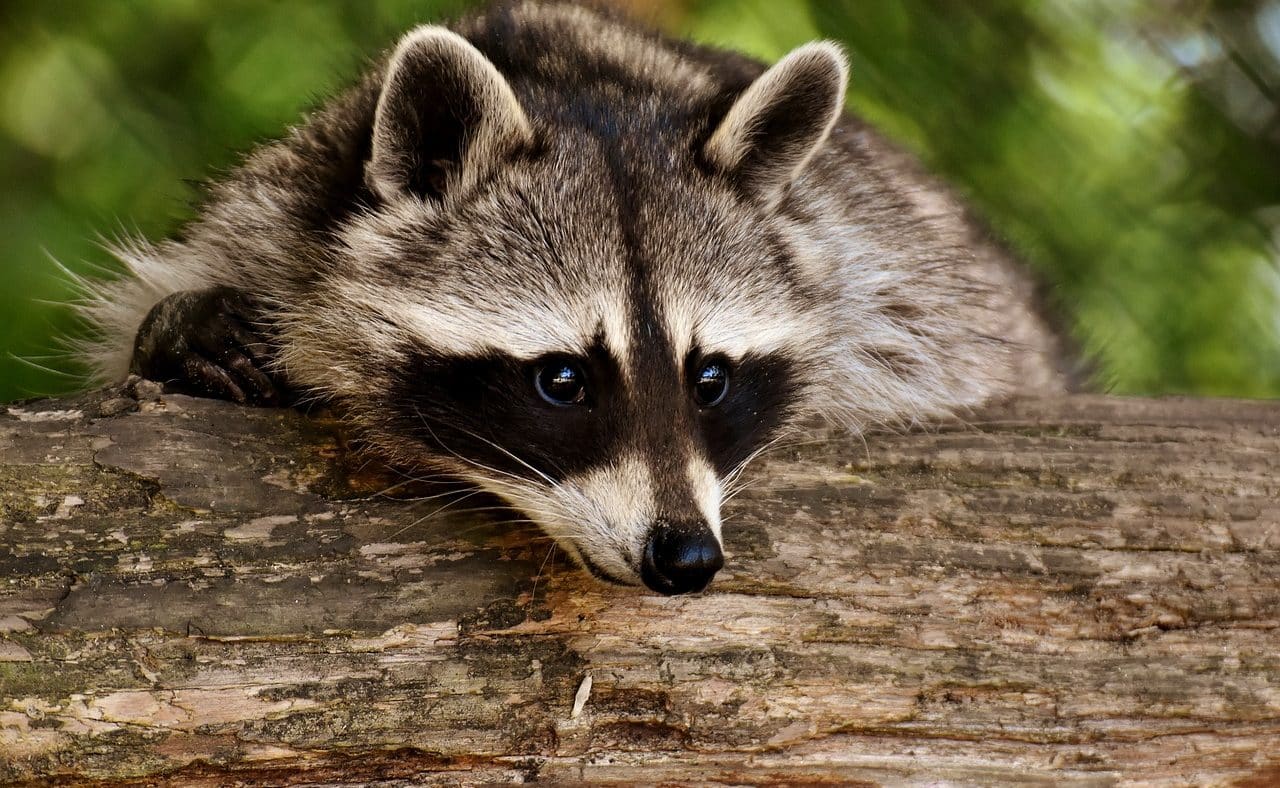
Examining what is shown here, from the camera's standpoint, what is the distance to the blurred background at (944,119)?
12.1 feet

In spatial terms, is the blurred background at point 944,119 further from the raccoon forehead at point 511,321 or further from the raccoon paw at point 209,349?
the raccoon forehead at point 511,321

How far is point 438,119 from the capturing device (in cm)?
264

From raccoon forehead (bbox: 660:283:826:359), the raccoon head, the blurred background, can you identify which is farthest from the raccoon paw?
raccoon forehead (bbox: 660:283:826:359)

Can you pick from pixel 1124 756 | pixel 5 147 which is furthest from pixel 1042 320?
pixel 5 147

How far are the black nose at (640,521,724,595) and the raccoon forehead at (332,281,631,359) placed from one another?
1.28 feet

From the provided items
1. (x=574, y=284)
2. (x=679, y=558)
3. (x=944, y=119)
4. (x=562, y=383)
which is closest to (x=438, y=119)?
(x=574, y=284)

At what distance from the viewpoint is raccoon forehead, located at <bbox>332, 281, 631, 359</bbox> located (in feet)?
8.10

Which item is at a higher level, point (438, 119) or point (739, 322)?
point (438, 119)

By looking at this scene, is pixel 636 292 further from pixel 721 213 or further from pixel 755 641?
pixel 755 641

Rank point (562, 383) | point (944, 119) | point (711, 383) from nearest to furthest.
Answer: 1. point (562, 383)
2. point (711, 383)
3. point (944, 119)

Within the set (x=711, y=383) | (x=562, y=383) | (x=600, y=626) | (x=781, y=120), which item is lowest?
(x=600, y=626)

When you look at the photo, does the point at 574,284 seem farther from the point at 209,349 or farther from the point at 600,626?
the point at 209,349

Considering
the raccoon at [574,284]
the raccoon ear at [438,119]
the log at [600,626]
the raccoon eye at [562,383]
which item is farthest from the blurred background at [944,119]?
the raccoon eye at [562,383]

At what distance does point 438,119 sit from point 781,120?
795 mm
